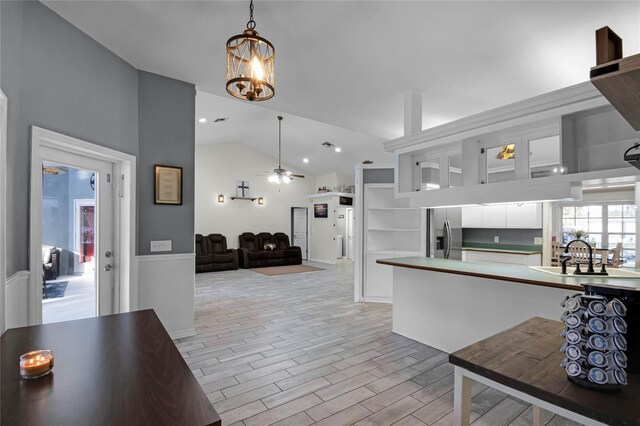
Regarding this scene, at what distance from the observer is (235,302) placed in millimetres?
5281

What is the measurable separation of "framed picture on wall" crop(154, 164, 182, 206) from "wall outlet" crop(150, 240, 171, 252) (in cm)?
44

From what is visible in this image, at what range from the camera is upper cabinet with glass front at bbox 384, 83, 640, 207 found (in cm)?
230

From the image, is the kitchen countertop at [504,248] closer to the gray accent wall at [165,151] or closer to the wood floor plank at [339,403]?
the wood floor plank at [339,403]

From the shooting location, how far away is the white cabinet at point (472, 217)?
7082 millimetres

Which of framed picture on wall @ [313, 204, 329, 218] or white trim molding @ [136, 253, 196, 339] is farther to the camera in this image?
framed picture on wall @ [313, 204, 329, 218]

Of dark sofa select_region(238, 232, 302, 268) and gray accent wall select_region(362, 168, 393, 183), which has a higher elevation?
gray accent wall select_region(362, 168, 393, 183)

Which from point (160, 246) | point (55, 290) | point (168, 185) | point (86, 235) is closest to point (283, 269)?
point (160, 246)

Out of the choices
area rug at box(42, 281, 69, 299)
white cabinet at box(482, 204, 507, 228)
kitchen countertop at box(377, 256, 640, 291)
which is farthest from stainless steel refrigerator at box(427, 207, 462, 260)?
area rug at box(42, 281, 69, 299)

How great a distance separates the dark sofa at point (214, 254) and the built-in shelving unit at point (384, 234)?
481cm

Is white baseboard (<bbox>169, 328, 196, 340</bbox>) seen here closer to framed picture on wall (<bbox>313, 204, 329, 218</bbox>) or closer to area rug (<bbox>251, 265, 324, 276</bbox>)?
area rug (<bbox>251, 265, 324, 276</bbox>)

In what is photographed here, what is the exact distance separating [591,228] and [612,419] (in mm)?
7809

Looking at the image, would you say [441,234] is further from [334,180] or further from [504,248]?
[334,180]

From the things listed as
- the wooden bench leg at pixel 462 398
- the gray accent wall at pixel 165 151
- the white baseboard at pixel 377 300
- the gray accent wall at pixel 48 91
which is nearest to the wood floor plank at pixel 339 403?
the wooden bench leg at pixel 462 398

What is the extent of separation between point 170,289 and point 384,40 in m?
3.36
